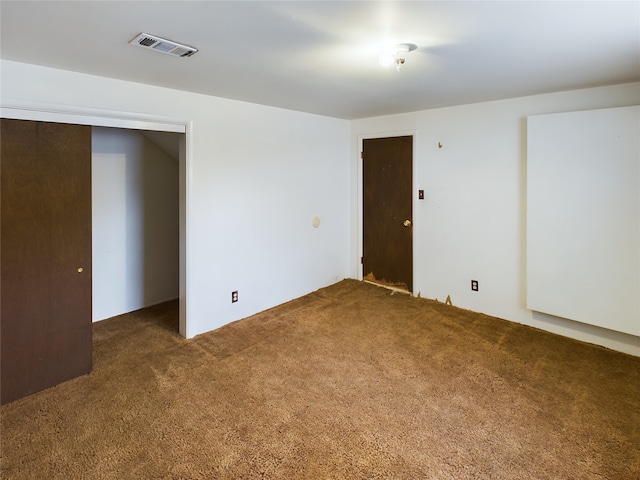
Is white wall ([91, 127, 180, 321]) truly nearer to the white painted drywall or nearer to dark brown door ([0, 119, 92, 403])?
dark brown door ([0, 119, 92, 403])

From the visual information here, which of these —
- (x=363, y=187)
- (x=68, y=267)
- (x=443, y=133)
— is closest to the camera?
(x=68, y=267)

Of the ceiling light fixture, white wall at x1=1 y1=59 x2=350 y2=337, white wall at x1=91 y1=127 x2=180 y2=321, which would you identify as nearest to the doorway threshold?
white wall at x1=1 y1=59 x2=350 y2=337

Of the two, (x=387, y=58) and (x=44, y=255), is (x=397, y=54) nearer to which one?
(x=387, y=58)

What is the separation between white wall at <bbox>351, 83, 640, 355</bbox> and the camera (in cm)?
334

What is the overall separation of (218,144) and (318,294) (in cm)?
214

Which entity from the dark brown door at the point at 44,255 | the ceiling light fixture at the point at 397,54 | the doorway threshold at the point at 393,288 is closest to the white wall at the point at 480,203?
the doorway threshold at the point at 393,288

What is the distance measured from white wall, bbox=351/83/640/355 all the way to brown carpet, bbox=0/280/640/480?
35 centimetres

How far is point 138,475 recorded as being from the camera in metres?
1.80

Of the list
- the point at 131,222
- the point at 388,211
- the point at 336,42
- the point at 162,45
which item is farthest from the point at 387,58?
the point at 131,222

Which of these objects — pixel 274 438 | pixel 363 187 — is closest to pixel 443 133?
pixel 363 187

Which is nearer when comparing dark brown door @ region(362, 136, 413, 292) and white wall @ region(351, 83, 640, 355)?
white wall @ region(351, 83, 640, 355)

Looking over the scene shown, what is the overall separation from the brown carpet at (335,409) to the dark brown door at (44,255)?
23 centimetres

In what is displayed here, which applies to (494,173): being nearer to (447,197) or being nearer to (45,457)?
(447,197)

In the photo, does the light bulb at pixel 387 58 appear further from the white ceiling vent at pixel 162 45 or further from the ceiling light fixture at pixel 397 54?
the white ceiling vent at pixel 162 45
